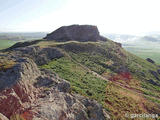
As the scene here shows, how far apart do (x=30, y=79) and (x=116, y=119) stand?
21.7 metres

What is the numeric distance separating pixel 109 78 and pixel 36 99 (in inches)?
1769

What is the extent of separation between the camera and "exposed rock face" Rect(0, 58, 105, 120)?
1767cm

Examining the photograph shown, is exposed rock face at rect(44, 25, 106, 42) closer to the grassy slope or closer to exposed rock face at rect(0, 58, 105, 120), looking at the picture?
the grassy slope

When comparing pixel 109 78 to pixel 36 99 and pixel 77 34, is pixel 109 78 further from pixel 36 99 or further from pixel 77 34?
pixel 77 34

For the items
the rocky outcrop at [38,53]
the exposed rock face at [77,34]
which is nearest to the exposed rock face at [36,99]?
the rocky outcrop at [38,53]

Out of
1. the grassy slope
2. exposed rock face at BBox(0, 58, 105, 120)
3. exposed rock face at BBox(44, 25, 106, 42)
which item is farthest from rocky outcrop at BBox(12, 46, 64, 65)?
exposed rock face at BBox(44, 25, 106, 42)

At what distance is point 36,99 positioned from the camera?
21078mm

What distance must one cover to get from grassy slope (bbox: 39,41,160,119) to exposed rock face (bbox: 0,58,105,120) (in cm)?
1033

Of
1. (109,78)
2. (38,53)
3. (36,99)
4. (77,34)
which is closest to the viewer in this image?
(36,99)

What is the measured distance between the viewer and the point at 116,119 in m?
31.0

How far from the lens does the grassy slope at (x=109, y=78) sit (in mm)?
38281

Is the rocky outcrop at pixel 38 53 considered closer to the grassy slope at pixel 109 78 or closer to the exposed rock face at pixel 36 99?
the grassy slope at pixel 109 78

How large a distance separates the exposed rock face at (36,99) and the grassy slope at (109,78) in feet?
33.9

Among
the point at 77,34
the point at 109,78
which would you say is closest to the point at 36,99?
the point at 109,78
